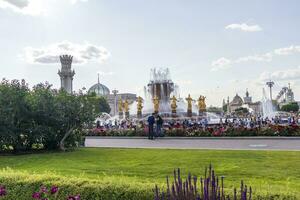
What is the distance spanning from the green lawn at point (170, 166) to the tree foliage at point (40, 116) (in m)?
1.77

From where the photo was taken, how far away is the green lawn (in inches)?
367

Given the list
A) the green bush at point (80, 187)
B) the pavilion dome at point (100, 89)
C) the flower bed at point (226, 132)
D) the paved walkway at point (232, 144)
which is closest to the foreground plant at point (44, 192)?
the green bush at point (80, 187)

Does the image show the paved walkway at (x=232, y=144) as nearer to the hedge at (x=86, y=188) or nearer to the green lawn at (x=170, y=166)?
the green lawn at (x=170, y=166)

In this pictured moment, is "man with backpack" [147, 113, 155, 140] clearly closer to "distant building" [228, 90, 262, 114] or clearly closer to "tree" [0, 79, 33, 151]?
"tree" [0, 79, 33, 151]

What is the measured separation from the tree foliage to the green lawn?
1769 millimetres

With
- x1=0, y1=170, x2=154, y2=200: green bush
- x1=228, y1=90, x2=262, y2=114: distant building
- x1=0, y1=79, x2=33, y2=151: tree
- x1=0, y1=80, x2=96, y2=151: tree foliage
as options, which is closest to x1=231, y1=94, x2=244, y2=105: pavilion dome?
x1=228, y1=90, x2=262, y2=114: distant building

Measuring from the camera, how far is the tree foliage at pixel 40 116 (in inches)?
679

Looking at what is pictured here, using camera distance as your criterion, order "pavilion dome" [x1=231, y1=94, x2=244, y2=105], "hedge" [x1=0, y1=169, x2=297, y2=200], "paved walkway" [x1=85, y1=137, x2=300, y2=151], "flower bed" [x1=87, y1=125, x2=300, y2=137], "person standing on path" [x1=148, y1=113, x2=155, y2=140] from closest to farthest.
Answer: "hedge" [x1=0, y1=169, x2=297, y2=200]
"paved walkway" [x1=85, y1=137, x2=300, y2=151]
"flower bed" [x1=87, y1=125, x2=300, y2=137]
"person standing on path" [x1=148, y1=113, x2=155, y2=140]
"pavilion dome" [x1=231, y1=94, x2=244, y2=105]

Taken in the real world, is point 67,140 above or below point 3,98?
below

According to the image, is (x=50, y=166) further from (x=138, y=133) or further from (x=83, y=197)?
(x=138, y=133)

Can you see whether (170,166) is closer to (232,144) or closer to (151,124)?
(232,144)

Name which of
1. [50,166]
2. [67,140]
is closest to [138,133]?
[67,140]

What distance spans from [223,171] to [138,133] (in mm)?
→ 19652

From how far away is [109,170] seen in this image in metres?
11.3
